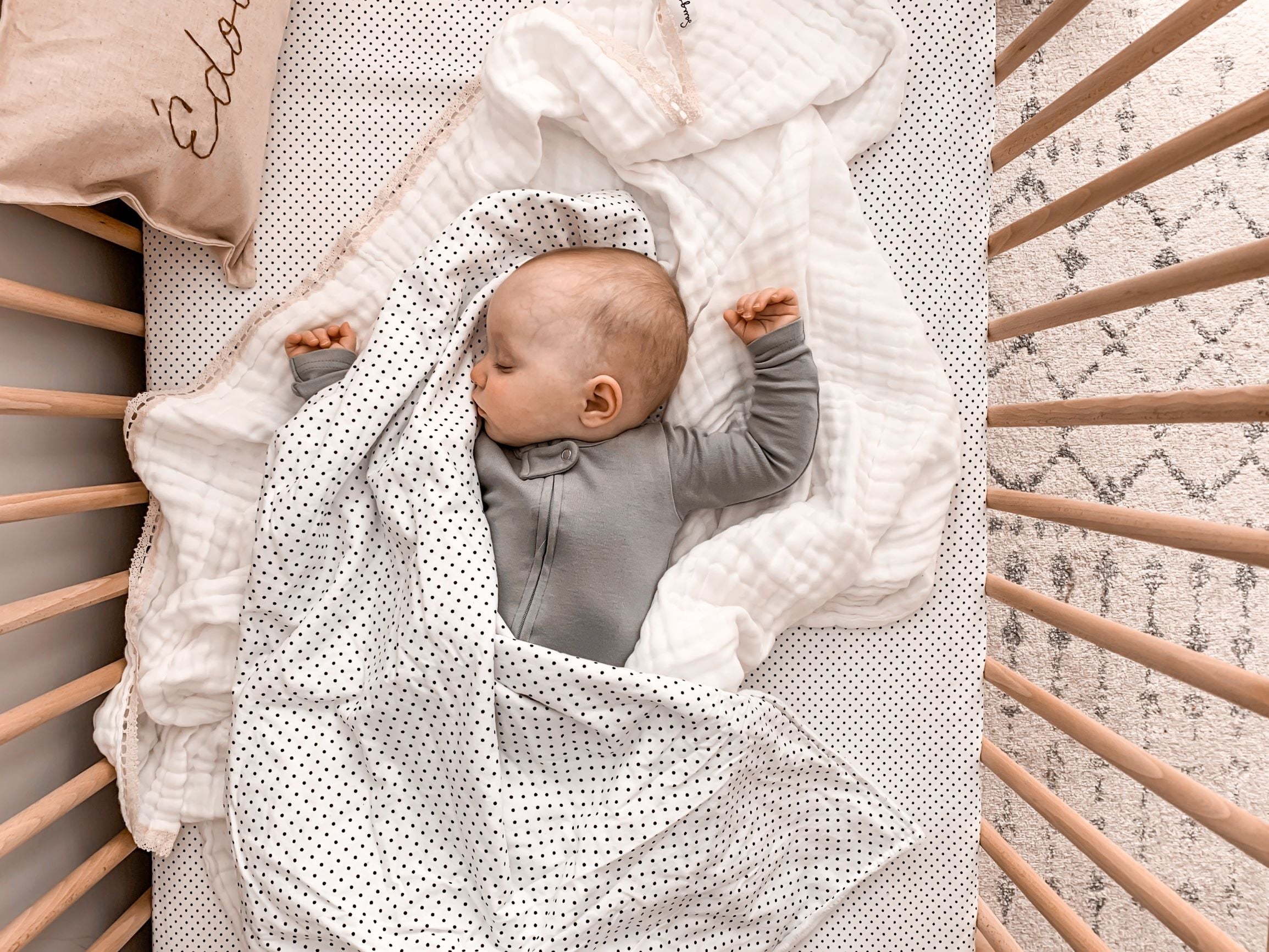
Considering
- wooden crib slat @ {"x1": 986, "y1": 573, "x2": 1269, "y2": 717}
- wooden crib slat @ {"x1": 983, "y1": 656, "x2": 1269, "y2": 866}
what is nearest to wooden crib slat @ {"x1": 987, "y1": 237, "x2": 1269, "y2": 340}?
wooden crib slat @ {"x1": 986, "y1": 573, "x2": 1269, "y2": 717}

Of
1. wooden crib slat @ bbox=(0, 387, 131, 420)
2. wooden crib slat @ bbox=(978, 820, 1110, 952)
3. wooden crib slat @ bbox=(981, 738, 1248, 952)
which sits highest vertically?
wooden crib slat @ bbox=(0, 387, 131, 420)

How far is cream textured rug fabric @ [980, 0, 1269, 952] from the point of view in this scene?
124 cm

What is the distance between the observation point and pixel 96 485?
940mm

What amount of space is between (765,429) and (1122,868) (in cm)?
51

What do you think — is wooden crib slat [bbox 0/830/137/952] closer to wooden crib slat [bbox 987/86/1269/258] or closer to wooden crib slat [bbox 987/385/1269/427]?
wooden crib slat [bbox 987/385/1269/427]

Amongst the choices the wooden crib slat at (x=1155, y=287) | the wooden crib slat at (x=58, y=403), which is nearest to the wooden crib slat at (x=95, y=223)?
the wooden crib slat at (x=58, y=403)

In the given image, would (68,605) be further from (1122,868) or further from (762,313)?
(1122,868)

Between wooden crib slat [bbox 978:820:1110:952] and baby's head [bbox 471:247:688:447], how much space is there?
635 mm

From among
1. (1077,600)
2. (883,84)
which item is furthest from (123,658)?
(1077,600)

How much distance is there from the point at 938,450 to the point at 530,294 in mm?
473

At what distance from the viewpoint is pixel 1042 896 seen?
881 millimetres

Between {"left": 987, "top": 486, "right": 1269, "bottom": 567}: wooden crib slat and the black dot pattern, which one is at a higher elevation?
{"left": 987, "top": 486, "right": 1269, "bottom": 567}: wooden crib slat

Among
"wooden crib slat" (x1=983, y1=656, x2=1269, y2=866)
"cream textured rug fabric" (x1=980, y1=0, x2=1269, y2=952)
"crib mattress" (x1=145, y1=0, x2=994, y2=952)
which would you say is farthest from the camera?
"cream textured rug fabric" (x1=980, y1=0, x2=1269, y2=952)

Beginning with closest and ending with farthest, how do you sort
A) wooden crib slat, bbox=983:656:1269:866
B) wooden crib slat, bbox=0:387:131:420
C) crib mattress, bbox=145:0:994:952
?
wooden crib slat, bbox=983:656:1269:866 → wooden crib slat, bbox=0:387:131:420 → crib mattress, bbox=145:0:994:952
